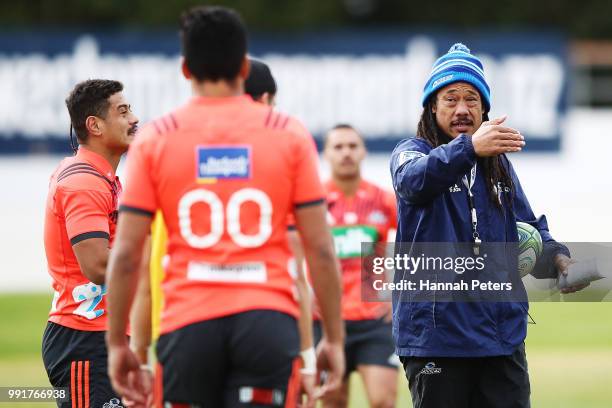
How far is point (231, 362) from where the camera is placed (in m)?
4.37

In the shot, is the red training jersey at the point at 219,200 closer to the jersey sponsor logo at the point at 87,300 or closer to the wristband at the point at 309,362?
the wristband at the point at 309,362

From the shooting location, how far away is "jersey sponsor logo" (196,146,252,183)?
4371 mm

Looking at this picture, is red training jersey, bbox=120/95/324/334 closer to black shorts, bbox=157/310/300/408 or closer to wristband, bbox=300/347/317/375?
black shorts, bbox=157/310/300/408

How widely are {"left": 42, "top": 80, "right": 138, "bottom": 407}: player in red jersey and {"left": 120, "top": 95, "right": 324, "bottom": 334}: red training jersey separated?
142cm

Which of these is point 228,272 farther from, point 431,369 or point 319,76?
point 319,76

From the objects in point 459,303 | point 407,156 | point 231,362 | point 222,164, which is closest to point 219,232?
point 222,164

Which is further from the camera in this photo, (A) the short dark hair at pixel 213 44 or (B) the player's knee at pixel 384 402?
(B) the player's knee at pixel 384 402

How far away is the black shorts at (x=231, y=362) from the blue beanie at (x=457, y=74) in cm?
192

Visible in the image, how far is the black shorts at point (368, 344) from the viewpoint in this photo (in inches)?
357

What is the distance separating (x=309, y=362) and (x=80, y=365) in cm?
159

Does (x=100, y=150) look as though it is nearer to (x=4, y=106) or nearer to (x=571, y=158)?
(x=4, y=106)

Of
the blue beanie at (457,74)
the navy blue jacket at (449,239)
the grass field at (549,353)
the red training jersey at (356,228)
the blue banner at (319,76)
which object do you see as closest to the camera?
the navy blue jacket at (449,239)

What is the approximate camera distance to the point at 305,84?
24.6 metres

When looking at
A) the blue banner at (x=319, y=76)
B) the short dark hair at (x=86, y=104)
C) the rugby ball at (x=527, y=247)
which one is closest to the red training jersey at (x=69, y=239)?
the short dark hair at (x=86, y=104)
